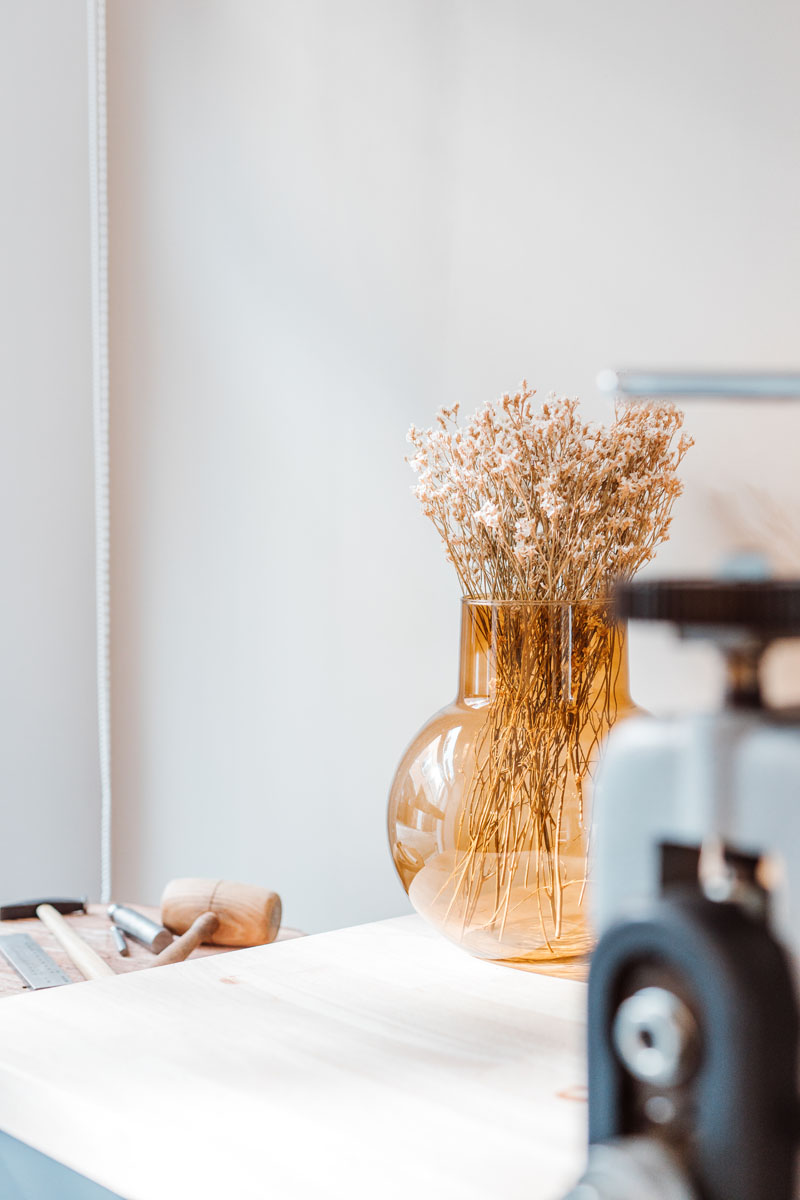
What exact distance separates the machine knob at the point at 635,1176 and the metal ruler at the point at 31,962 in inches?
31.6

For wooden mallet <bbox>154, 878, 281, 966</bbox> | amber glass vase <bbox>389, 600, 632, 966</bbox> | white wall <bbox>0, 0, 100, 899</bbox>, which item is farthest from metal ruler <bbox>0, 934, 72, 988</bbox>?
white wall <bbox>0, 0, 100, 899</bbox>

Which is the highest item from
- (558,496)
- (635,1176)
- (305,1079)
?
(558,496)

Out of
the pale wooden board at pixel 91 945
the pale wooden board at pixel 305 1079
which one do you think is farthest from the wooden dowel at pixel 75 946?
the pale wooden board at pixel 305 1079

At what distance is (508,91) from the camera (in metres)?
1.36

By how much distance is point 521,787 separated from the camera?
99 cm

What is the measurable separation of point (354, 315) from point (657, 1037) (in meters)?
1.26

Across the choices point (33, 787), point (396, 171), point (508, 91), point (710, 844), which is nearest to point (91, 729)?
point (33, 787)

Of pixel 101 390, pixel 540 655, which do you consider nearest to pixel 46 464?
pixel 101 390

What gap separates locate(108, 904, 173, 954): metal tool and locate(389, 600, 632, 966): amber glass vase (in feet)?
1.26

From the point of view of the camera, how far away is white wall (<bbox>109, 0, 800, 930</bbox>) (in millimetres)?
1179

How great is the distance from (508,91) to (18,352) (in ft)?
3.28

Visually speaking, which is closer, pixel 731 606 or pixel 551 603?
pixel 731 606

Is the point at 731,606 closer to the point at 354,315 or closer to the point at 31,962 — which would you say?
the point at 31,962

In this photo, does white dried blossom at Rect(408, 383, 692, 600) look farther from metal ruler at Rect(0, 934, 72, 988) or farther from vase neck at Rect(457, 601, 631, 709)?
metal ruler at Rect(0, 934, 72, 988)
